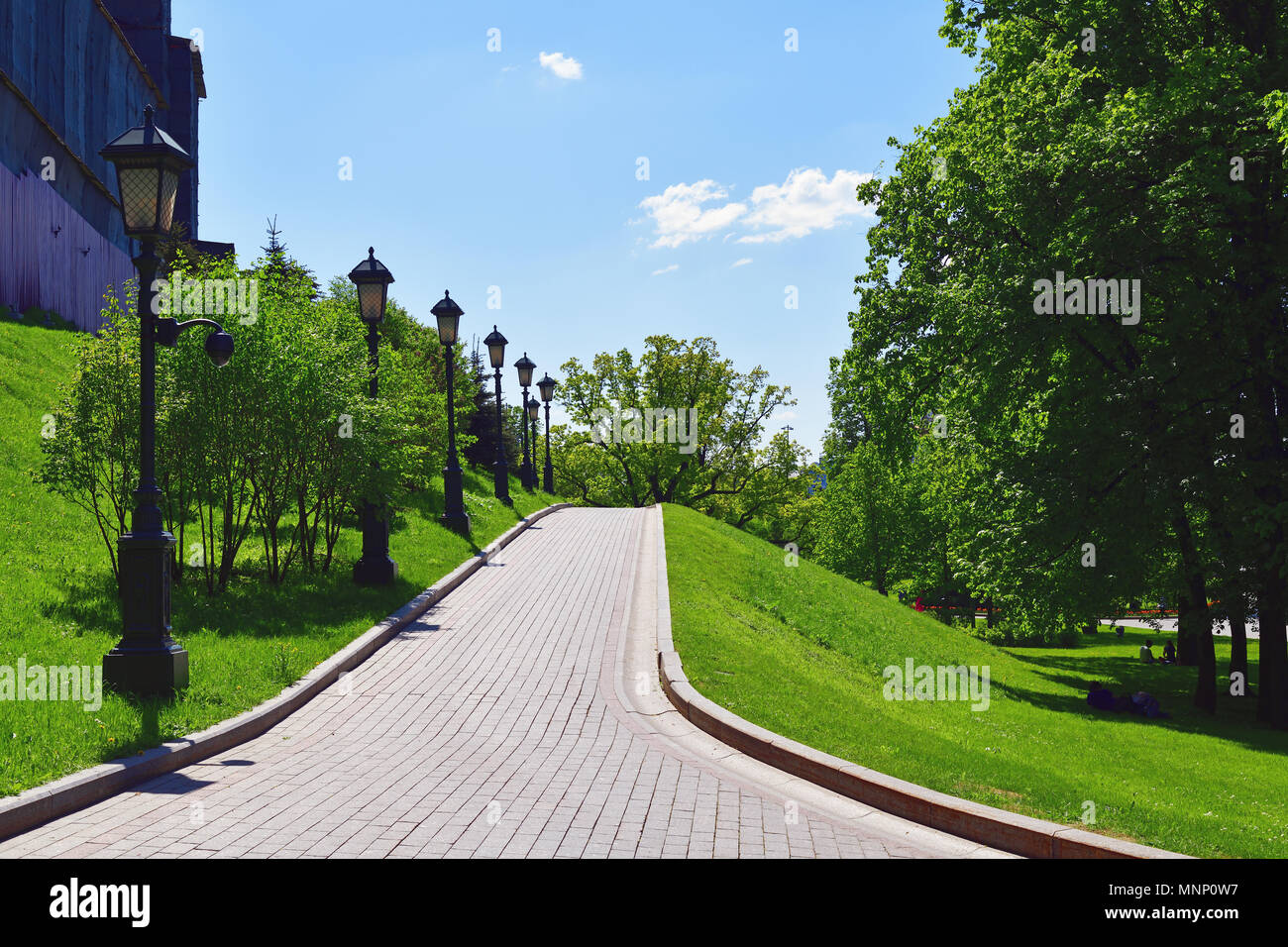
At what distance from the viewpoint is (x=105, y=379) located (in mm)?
12344

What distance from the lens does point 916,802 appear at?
6.05m

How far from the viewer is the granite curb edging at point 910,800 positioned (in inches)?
205

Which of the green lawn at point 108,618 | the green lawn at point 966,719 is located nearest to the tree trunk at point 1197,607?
the green lawn at point 966,719

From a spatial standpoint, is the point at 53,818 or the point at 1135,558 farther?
the point at 1135,558

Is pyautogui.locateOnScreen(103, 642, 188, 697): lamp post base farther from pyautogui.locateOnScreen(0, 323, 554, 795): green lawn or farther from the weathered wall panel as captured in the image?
the weathered wall panel

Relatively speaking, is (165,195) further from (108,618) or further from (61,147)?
(61,147)

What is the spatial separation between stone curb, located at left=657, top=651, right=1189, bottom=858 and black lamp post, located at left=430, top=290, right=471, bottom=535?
14.1m

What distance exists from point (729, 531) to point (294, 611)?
1975cm

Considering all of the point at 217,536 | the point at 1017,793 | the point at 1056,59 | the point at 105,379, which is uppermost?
the point at 1056,59

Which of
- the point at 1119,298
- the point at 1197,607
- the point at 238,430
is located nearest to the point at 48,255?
the point at 238,430
